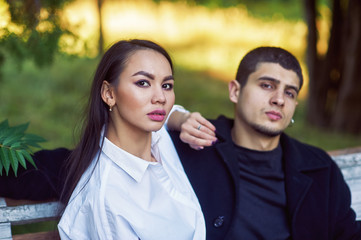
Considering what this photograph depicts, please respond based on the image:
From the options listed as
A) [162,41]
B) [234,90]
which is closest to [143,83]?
[234,90]

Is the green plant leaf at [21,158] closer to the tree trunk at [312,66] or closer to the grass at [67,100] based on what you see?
the grass at [67,100]

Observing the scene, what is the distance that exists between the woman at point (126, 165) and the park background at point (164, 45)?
1.13ft

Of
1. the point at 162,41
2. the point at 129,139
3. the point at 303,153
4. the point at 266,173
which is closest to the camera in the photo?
the point at 129,139

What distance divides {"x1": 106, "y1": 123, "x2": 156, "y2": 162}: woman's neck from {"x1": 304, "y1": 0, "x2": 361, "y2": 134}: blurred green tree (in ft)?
21.1

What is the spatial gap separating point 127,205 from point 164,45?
1198cm

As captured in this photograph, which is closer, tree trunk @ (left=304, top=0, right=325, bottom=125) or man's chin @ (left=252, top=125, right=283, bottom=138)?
man's chin @ (left=252, top=125, right=283, bottom=138)

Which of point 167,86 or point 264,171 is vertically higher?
point 167,86

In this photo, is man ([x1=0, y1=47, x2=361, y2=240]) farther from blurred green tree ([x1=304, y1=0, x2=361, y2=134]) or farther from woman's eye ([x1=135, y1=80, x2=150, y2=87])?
blurred green tree ([x1=304, y1=0, x2=361, y2=134])

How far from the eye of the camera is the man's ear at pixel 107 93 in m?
2.78

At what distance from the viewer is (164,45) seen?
14.2 meters

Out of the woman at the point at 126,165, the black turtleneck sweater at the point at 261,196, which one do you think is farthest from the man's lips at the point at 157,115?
the black turtleneck sweater at the point at 261,196

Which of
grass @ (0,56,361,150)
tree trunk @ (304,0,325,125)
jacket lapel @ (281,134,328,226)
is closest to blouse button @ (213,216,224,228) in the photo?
jacket lapel @ (281,134,328,226)

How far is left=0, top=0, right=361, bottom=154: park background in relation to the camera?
5168 mm

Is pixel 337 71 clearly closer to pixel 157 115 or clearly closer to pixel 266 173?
pixel 266 173
